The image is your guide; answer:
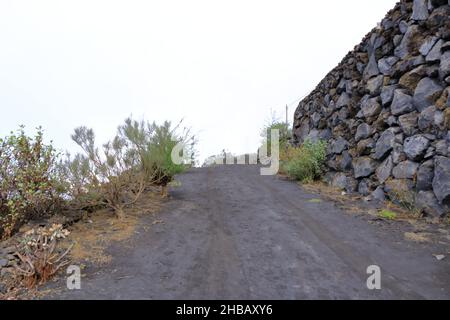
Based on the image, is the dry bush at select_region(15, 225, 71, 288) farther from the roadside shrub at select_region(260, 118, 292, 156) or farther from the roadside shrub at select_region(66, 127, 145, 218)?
the roadside shrub at select_region(260, 118, 292, 156)

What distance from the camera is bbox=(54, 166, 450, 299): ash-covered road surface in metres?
3.98

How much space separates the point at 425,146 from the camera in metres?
6.74

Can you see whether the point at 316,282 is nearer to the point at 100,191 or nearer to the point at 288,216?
the point at 288,216

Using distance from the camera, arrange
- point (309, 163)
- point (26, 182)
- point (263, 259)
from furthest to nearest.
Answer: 1. point (309, 163)
2. point (26, 182)
3. point (263, 259)

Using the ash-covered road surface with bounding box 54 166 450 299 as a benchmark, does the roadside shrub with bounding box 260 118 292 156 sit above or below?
above

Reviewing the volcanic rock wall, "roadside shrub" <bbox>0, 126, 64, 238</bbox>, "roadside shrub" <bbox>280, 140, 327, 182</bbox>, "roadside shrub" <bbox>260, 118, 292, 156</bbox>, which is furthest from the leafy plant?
"roadside shrub" <bbox>260, 118, 292, 156</bbox>

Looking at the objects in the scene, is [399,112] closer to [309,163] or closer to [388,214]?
[388,214]

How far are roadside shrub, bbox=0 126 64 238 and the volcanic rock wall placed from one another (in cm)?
Result: 700

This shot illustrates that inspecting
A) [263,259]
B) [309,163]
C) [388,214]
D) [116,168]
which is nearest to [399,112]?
[388,214]

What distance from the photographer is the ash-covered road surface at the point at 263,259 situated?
3.98 metres

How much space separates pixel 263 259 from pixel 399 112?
198 inches

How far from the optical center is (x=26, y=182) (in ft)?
20.3

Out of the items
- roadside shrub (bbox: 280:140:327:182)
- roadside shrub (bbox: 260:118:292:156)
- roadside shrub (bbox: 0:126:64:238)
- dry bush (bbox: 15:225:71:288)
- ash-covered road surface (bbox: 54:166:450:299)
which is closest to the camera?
ash-covered road surface (bbox: 54:166:450:299)
